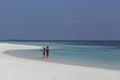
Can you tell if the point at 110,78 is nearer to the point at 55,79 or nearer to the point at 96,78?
the point at 96,78

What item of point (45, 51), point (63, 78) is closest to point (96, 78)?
point (63, 78)

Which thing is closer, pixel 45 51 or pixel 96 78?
pixel 96 78

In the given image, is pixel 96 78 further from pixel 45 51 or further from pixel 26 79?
pixel 45 51

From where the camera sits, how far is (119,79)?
43.6 feet

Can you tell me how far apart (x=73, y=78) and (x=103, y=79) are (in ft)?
4.50

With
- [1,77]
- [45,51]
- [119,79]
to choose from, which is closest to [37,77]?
[1,77]

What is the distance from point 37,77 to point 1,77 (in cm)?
164

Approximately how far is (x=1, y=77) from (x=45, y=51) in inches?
649

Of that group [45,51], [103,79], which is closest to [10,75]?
[103,79]

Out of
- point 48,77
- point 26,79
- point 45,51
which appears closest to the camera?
point 26,79

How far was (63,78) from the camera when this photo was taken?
1286cm

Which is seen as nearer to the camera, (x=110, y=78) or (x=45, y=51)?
(x=110, y=78)

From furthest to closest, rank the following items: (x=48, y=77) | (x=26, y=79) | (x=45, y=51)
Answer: (x=45, y=51), (x=48, y=77), (x=26, y=79)

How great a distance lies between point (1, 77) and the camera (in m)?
12.5
